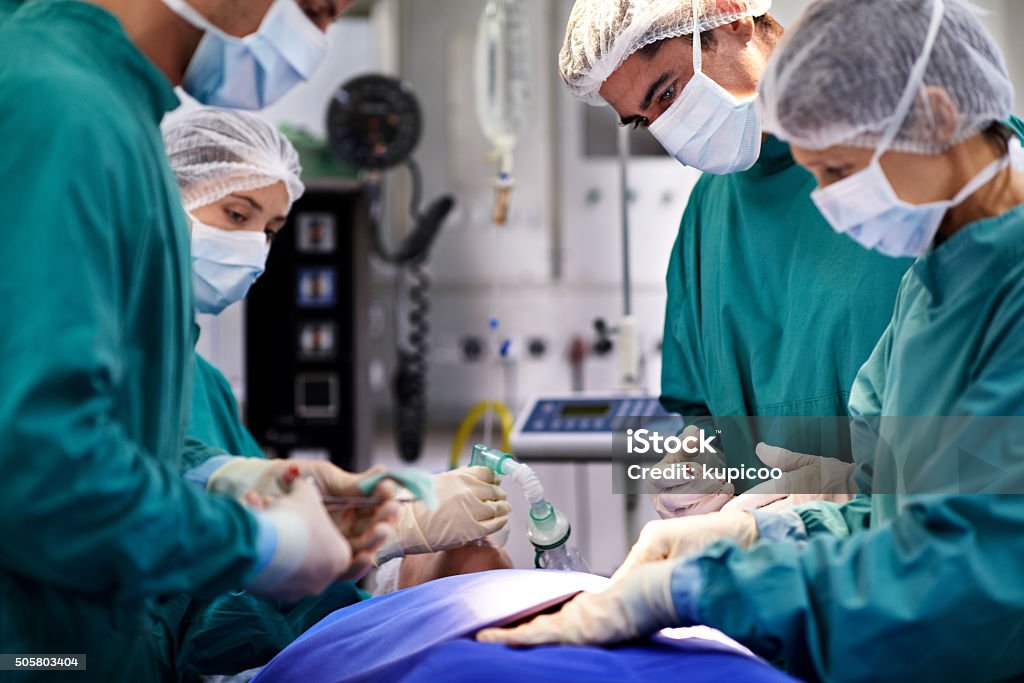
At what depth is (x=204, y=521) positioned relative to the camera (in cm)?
98

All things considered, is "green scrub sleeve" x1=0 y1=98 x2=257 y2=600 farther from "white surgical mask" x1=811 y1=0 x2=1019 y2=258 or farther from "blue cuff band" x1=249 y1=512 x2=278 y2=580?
"white surgical mask" x1=811 y1=0 x2=1019 y2=258

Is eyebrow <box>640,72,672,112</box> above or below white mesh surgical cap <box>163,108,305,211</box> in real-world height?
above

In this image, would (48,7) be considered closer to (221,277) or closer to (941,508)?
(221,277)

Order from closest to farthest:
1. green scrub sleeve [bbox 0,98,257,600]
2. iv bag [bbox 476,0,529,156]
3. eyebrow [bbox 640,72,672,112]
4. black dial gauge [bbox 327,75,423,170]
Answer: green scrub sleeve [bbox 0,98,257,600] < eyebrow [bbox 640,72,672,112] < iv bag [bbox 476,0,529,156] < black dial gauge [bbox 327,75,423,170]

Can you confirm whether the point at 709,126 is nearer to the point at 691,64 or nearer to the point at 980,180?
the point at 691,64

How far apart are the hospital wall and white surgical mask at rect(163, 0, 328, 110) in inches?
120

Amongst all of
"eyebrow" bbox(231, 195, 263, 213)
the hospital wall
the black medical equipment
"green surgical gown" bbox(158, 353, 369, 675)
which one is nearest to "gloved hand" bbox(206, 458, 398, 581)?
"green surgical gown" bbox(158, 353, 369, 675)

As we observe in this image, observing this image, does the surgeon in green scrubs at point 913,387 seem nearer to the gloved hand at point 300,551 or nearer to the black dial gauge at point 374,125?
the gloved hand at point 300,551

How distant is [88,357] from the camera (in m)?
0.91

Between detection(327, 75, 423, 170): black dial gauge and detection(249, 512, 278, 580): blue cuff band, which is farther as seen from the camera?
detection(327, 75, 423, 170): black dial gauge

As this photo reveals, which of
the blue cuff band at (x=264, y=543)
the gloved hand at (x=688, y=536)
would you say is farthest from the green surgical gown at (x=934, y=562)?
the blue cuff band at (x=264, y=543)

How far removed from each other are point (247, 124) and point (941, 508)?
146cm

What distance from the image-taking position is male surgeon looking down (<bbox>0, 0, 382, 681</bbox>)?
2.98 feet

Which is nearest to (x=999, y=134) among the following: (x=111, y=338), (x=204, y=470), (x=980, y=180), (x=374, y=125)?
(x=980, y=180)
